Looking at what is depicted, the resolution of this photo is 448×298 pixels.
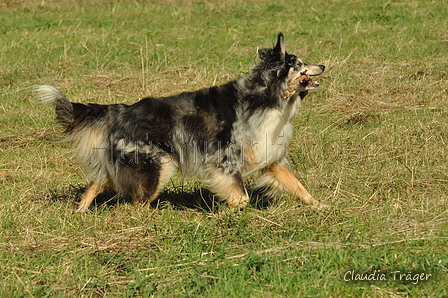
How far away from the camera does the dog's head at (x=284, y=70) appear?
Answer: 5535 millimetres

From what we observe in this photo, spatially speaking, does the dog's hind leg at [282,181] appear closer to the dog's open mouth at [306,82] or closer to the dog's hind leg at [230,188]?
the dog's hind leg at [230,188]

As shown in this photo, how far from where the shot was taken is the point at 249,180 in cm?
659

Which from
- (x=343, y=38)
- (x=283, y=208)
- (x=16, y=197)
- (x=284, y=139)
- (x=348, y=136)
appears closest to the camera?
(x=283, y=208)

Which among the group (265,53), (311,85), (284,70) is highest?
(265,53)

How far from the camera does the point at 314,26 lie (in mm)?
13477

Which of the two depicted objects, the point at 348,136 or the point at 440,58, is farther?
the point at 440,58

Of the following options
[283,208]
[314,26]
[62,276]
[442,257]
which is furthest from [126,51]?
[442,257]

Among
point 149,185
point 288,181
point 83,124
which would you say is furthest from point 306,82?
point 83,124

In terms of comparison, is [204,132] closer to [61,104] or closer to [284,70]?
[284,70]

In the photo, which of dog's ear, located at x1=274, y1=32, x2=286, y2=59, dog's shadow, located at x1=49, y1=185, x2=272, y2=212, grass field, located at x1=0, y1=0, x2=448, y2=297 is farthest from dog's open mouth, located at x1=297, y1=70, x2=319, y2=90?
dog's shadow, located at x1=49, y1=185, x2=272, y2=212

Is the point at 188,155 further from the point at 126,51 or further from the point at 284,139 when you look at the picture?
the point at 126,51

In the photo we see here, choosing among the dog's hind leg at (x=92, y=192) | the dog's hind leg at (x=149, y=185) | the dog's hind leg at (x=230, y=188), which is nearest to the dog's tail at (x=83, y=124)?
the dog's hind leg at (x=92, y=192)

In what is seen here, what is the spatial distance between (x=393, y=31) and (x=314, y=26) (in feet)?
6.22

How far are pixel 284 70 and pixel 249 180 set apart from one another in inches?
61.9
